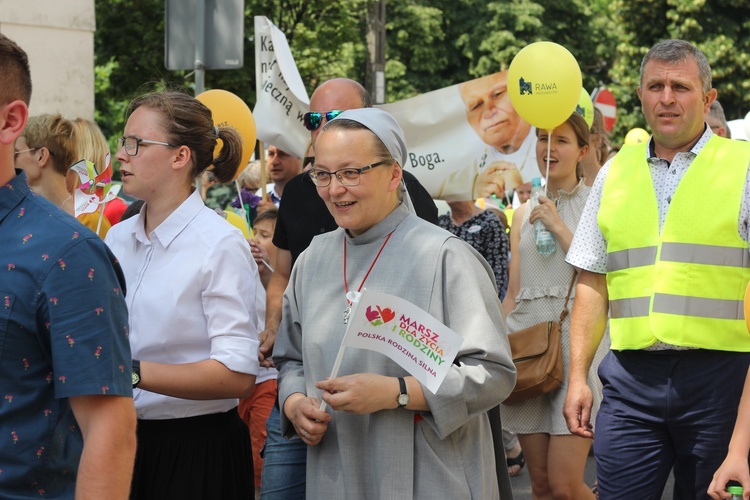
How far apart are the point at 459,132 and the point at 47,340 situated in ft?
20.4

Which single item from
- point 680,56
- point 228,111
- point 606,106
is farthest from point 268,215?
point 606,106

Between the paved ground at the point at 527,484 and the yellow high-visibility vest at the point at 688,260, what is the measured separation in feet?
10.5

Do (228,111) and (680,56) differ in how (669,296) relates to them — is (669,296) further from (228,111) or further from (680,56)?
(228,111)

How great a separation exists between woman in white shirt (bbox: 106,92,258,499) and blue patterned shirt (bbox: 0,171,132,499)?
1248mm

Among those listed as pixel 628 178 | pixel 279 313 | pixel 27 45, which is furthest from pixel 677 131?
pixel 27 45

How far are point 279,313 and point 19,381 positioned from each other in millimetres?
2371

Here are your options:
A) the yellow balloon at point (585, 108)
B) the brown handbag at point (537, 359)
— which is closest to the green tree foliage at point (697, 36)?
the yellow balloon at point (585, 108)

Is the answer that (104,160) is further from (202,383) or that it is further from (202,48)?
(202,48)

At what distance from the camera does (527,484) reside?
757cm

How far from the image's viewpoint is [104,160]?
5.27 m

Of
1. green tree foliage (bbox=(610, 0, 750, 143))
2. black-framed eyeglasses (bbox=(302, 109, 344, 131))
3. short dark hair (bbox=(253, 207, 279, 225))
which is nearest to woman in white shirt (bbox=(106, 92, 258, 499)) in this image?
black-framed eyeglasses (bbox=(302, 109, 344, 131))

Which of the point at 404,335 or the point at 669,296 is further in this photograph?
the point at 669,296

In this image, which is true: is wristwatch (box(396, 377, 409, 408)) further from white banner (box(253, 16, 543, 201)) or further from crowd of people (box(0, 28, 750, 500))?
white banner (box(253, 16, 543, 201))

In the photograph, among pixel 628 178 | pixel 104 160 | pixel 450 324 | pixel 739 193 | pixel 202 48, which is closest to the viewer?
pixel 450 324
